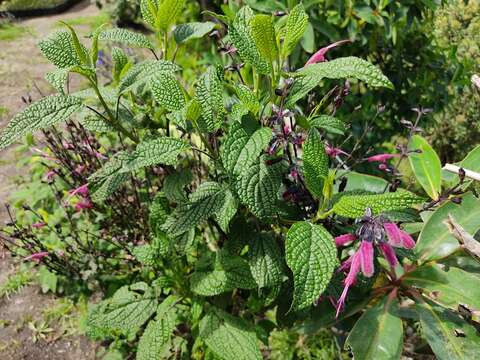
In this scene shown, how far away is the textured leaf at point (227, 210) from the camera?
4.10 feet

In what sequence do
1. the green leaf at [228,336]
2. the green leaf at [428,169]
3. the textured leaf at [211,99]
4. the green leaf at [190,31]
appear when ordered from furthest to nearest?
the green leaf at [428,169], the green leaf at [228,336], the green leaf at [190,31], the textured leaf at [211,99]

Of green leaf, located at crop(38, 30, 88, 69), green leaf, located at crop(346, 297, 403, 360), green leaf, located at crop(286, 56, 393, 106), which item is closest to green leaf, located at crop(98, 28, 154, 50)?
green leaf, located at crop(38, 30, 88, 69)

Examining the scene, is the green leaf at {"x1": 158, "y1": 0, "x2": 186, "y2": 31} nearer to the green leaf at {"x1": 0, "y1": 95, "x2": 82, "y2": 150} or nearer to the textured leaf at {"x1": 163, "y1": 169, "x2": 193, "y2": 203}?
the green leaf at {"x1": 0, "y1": 95, "x2": 82, "y2": 150}

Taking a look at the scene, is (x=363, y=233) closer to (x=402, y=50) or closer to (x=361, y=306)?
(x=361, y=306)

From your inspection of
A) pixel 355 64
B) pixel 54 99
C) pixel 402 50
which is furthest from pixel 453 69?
pixel 54 99

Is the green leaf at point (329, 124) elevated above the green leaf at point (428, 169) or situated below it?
above

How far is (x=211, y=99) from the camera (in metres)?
1.22

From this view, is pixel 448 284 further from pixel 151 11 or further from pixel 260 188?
pixel 151 11

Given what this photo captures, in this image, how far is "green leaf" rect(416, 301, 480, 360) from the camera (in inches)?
57.1

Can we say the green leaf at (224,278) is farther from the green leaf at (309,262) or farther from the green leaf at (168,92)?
the green leaf at (168,92)

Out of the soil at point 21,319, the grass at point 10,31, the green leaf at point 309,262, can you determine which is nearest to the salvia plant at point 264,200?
the green leaf at point 309,262

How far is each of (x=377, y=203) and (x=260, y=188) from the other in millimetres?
281

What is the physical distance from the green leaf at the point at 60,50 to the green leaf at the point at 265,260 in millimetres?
727

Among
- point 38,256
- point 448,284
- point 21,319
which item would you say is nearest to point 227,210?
point 448,284
